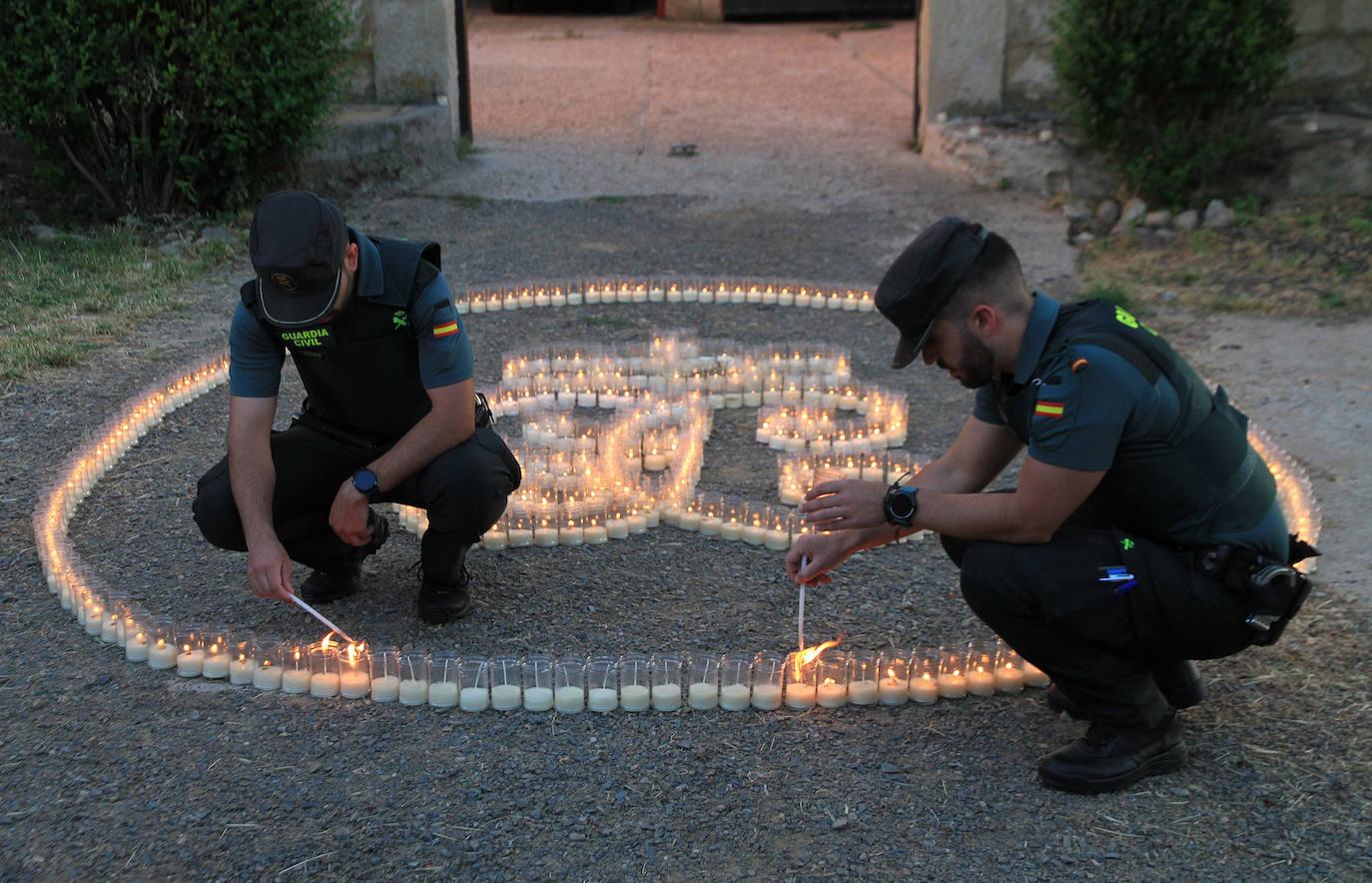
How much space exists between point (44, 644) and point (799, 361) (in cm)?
404

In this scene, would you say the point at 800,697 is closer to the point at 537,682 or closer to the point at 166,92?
the point at 537,682

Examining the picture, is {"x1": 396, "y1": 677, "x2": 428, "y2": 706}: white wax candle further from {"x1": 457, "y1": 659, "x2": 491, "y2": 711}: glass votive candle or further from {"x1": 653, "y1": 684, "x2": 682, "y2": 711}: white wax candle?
{"x1": 653, "y1": 684, "x2": 682, "y2": 711}: white wax candle

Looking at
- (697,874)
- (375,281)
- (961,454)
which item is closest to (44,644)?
(375,281)

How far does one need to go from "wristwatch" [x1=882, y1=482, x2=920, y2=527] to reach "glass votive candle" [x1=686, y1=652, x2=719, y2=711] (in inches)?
34.8

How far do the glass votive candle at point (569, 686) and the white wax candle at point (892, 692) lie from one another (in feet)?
3.00

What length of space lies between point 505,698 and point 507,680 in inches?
2.7

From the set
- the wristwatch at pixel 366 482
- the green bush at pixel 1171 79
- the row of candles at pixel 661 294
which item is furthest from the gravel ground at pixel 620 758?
the green bush at pixel 1171 79

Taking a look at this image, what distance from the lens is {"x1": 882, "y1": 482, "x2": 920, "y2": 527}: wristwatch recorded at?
373 cm

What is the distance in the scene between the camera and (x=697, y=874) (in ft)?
11.4

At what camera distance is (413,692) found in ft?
14.0

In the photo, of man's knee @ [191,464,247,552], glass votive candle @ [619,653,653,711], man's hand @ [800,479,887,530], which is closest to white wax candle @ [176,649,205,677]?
man's knee @ [191,464,247,552]

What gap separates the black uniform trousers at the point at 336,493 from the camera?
4.56m

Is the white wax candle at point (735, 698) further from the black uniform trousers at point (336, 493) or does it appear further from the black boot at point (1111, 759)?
the black uniform trousers at point (336, 493)

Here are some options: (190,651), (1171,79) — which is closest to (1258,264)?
(1171,79)
